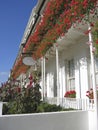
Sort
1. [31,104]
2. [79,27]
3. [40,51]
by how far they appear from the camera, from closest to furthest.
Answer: [79,27] → [31,104] → [40,51]

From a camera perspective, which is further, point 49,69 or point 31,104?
point 49,69

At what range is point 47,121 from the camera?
5.41 metres

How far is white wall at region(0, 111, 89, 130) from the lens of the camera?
4973 millimetres

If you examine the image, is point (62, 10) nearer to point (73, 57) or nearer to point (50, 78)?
point (73, 57)

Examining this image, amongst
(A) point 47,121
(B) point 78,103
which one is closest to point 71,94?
(B) point 78,103

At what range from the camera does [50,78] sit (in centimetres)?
1475

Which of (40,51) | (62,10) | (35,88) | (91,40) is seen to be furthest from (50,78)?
(91,40)

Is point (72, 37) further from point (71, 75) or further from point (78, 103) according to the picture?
point (78, 103)

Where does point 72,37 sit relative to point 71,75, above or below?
above

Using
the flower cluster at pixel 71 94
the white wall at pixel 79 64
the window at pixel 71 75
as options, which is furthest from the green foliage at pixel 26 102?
the window at pixel 71 75

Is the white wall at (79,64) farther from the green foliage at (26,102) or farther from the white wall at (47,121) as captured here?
the white wall at (47,121)

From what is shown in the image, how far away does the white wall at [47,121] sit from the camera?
4973 mm

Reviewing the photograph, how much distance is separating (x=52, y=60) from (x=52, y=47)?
3601mm

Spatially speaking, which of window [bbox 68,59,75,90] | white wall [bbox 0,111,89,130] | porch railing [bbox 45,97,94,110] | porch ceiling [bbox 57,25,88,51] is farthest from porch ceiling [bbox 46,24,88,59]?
white wall [bbox 0,111,89,130]
